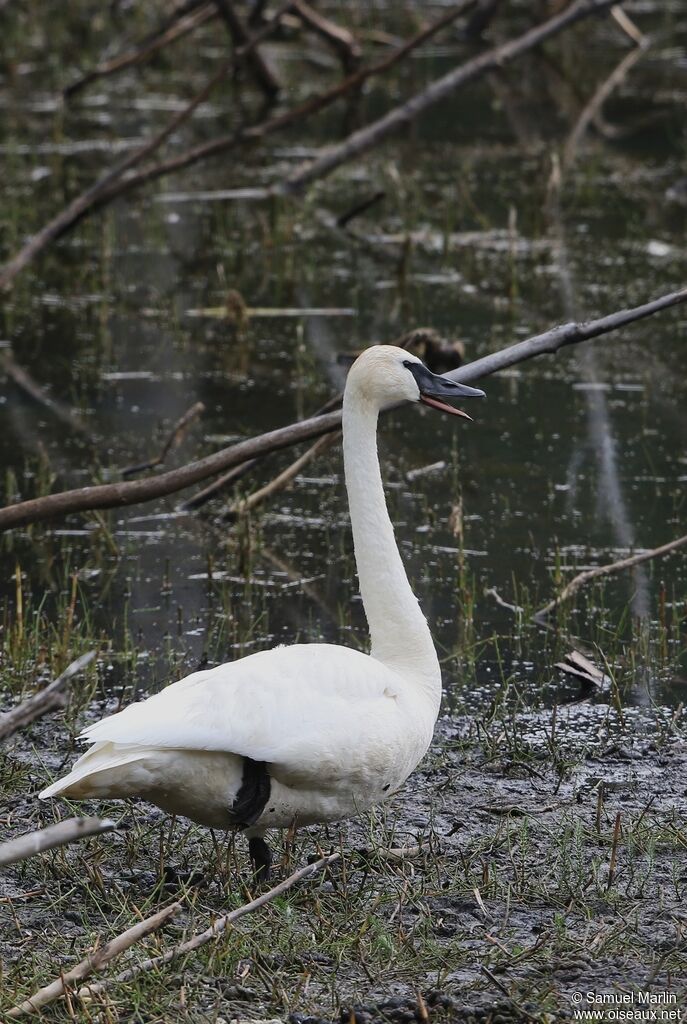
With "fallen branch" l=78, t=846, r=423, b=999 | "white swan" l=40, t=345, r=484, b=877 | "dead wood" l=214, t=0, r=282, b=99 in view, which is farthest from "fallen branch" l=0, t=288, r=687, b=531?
"dead wood" l=214, t=0, r=282, b=99

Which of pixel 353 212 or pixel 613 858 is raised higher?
pixel 353 212

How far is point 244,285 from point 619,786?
674 centimetres

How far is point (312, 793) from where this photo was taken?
3998mm

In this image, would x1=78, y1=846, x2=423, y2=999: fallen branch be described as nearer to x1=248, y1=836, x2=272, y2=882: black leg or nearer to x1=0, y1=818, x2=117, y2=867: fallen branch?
x1=248, y1=836, x2=272, y2=882: black leg

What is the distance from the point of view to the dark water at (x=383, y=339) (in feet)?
20.6

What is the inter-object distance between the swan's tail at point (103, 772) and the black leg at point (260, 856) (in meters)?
0.46

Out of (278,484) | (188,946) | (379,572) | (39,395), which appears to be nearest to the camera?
(188,946)

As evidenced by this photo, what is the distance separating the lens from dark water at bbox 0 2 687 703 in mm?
6285

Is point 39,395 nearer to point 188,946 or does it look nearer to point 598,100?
point 188,946

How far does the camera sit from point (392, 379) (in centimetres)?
445

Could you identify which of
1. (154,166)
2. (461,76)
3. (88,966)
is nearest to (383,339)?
(154,166)

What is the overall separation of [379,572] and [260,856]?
83cm

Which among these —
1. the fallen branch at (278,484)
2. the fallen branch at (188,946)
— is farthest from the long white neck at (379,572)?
the fallen branch at (278,484)

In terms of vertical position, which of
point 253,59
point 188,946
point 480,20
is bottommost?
point 188,946
